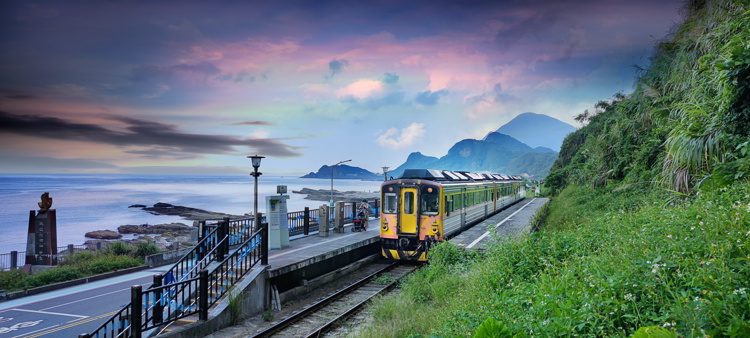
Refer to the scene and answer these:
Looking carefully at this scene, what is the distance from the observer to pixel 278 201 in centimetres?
1412

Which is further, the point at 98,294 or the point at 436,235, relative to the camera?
the point at 436,235

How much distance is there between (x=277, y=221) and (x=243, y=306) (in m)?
4.95

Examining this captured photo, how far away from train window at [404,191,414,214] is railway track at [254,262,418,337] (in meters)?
2.01

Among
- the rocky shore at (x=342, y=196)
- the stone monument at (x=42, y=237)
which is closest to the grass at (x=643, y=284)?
the stone monument at (x=42, y=237)

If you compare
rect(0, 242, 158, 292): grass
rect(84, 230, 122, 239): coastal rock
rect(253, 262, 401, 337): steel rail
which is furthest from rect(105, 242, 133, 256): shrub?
rect(84, 230, 122, 239): coastal rock

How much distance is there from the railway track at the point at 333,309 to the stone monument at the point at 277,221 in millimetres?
3128

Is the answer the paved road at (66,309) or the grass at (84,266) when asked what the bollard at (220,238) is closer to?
the paved road at (66,309)

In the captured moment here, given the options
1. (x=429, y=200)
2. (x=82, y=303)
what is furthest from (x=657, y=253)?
(x=82, y=303)

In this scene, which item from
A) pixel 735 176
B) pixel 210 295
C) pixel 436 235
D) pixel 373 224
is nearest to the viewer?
pixel 735 176

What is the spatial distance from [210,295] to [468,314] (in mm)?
6022

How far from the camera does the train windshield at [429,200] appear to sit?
14.2 metres

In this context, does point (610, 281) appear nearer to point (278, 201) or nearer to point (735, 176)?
point (735, 176)

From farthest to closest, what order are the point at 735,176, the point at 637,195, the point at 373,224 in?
the point at 373,224 → the point at 637,195 → the point at 735,176

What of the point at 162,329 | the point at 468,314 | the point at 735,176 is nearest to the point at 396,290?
the point at 162,329
